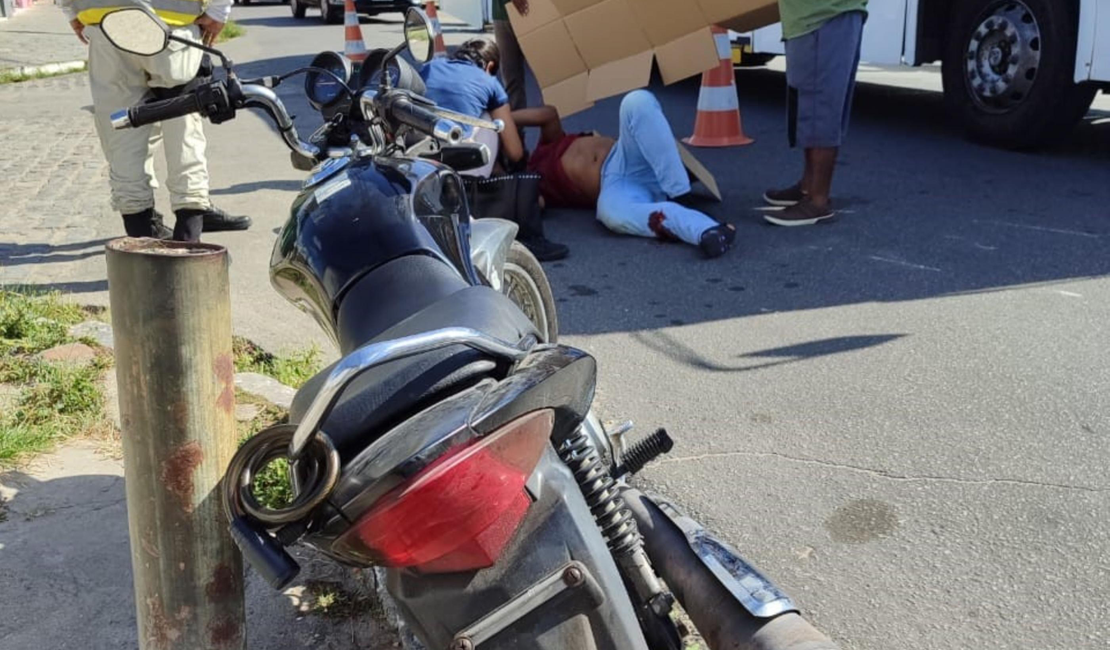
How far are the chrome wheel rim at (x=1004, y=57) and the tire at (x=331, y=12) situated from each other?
1602 cm

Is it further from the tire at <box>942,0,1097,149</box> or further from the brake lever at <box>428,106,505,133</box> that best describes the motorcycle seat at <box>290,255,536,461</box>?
the tire at <box>942,0,1097,149</box>

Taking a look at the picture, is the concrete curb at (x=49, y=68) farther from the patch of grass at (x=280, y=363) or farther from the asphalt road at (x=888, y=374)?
the patch of grass at (x=280, y=363)

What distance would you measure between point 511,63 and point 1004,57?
3.14 meters

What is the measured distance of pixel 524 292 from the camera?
3402 mm

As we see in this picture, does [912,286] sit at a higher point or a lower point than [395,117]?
lower

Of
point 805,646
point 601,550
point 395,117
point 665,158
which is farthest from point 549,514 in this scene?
point 665,158

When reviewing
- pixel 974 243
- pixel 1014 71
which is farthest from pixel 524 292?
pixel 1014 71

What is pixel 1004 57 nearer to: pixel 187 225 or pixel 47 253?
pixel 187 225

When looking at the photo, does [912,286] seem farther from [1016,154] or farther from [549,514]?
[549,514]

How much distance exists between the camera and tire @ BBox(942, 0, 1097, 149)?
6.47 m

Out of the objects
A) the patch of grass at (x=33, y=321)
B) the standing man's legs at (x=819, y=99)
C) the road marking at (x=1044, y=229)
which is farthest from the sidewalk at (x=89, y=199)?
the road marking at (x=1044, y=229)

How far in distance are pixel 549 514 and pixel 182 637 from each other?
763 millimetres

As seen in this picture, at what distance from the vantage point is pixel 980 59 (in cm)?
702

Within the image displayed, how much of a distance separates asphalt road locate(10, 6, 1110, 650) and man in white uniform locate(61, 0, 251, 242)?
45 centimetres
